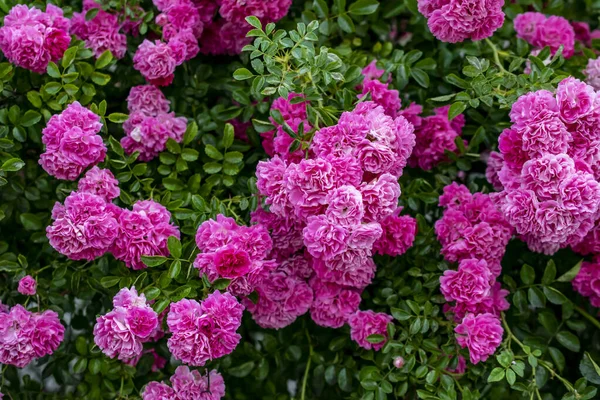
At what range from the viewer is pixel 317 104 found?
1.57 m

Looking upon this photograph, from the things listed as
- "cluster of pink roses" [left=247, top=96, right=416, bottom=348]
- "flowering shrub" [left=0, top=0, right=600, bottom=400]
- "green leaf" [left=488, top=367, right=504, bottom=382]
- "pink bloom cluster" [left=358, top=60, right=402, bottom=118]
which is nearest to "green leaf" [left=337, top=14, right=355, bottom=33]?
"flowering shrub" [left=0, top=0, right=600, bottom=400]

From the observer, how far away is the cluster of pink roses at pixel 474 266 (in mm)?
1522

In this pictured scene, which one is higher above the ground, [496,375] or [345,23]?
[345,23]

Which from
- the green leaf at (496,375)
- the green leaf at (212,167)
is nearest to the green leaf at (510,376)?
the green leaf at (496,375)

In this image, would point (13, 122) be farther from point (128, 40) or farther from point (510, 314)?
point (510, 314)

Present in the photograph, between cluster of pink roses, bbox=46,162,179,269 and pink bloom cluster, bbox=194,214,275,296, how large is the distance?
0.10m

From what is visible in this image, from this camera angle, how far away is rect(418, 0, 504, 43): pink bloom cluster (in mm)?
1514

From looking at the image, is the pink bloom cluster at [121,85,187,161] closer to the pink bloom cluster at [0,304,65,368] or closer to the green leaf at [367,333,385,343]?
the pink bloom cluster at [0,304,65,368]

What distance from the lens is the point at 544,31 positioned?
5.86 feet

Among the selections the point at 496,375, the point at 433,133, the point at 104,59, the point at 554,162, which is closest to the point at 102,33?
the point at 104,59

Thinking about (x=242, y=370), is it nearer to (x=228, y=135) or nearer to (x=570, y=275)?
(x=228, y=135)

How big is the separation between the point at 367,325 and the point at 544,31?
31.8 inches

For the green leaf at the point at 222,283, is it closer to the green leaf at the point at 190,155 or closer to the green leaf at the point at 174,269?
the green leaf at the point at 174,269

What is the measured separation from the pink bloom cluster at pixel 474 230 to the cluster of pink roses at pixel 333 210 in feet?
0.26
